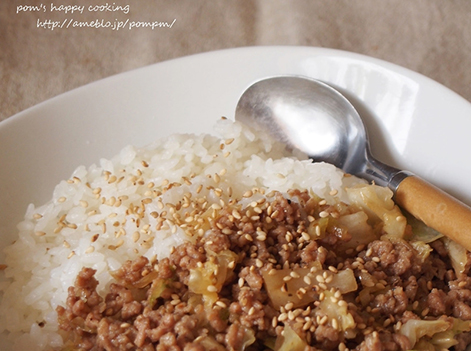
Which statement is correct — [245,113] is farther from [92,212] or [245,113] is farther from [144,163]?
[92,212]

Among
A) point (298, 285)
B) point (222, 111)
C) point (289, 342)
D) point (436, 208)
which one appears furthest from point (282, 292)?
point (222, 111)

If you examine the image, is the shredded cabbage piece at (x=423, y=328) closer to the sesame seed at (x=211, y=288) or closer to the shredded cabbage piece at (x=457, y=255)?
the shredded cabbage piece at (x=457, y=255)

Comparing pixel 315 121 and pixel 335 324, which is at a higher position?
pixel 315 121

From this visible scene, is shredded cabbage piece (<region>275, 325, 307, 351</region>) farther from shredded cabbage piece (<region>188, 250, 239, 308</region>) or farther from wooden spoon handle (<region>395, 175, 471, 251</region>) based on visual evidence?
wooden spoon handle (<region>395, 175, 471, 251</region>)

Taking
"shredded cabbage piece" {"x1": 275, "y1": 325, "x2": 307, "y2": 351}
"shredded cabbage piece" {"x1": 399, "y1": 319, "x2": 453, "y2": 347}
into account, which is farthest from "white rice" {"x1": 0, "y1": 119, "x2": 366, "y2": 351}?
"shredded cabbage piece" {"x1": 399, "y1": 319, "x2": 453, "y2": 347}

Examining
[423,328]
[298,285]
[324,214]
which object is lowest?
[423,328]

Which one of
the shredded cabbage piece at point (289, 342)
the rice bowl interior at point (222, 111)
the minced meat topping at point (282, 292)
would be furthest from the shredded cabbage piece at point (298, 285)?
the rice bowl interior at point (222, 111)

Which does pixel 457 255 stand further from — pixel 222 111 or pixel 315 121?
pixel 222 111
